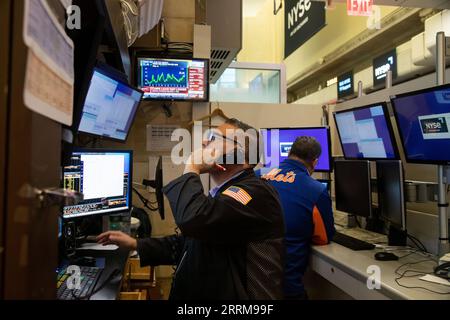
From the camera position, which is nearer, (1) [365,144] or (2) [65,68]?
(2) [65,68]

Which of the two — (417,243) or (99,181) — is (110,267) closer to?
(99,181)

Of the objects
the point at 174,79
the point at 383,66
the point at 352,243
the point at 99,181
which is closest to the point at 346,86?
the point at 383,66

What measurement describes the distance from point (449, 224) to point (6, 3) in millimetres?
2157

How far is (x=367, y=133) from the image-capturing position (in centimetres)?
244

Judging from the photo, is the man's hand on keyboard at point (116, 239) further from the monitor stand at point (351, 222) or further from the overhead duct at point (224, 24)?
the overhead duct at point (224, 24)

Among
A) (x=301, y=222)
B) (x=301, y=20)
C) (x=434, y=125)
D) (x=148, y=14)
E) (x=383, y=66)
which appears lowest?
(x=301, y=222)

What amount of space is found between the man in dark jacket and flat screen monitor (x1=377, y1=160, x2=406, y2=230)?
99 centimetres

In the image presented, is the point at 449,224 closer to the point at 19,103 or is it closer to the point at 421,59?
the point at 19,103

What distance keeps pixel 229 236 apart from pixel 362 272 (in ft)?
2.77

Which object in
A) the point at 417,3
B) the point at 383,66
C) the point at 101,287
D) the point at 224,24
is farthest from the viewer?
the point at 383,66

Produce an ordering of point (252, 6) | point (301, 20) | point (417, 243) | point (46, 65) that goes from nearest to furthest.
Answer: point (46, 65) < point (417, 243) < point (301, 20) < point (252, 6)

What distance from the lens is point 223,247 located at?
1.31 metres

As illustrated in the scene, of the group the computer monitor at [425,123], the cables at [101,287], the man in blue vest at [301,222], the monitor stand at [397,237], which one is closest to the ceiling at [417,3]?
the computer monitor at [425,123]
